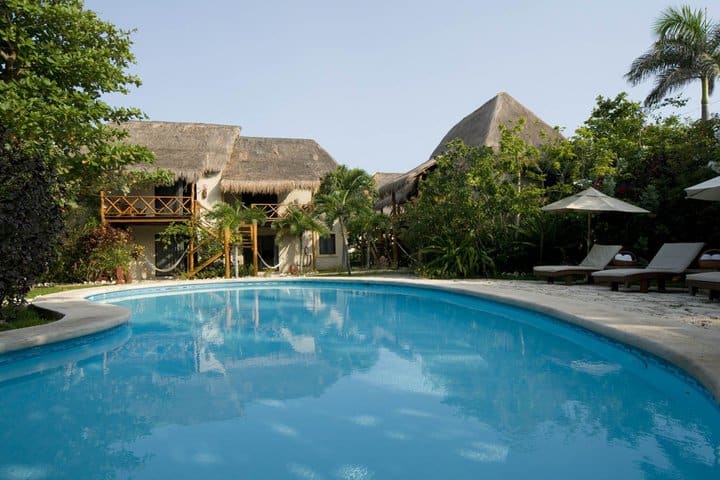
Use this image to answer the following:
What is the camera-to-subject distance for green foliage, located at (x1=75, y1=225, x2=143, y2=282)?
15.0m

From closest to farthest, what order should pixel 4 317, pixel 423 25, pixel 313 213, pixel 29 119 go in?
pixel 4 317, pixel 29 119, pixel 423 25, pixel 313 213

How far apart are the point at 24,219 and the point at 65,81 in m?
4.64

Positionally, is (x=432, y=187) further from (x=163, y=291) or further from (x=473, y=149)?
(x=163, y=291)

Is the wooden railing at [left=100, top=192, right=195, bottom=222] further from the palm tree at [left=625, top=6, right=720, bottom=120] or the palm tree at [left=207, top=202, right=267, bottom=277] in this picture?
the palm tree at [left=625, top=6, right=720, bottom=120]

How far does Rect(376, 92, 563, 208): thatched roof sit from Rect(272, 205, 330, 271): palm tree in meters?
3.49

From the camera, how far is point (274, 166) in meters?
20.1

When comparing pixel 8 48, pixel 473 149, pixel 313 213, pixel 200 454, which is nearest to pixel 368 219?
pixel 313 213

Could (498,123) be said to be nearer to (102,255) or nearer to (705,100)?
(705,100)

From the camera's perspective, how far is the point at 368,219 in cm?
1725

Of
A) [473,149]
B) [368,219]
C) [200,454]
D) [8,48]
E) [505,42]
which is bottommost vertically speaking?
[200,454]

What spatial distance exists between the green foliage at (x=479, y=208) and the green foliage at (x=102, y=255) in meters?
8.98

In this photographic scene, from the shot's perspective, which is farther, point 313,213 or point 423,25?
point 313,213

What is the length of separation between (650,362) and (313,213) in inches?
543

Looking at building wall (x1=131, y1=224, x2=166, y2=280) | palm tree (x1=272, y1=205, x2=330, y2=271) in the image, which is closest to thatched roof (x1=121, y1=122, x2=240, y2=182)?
building wall (x1=131, y1=224, x2=166, y2=280)
